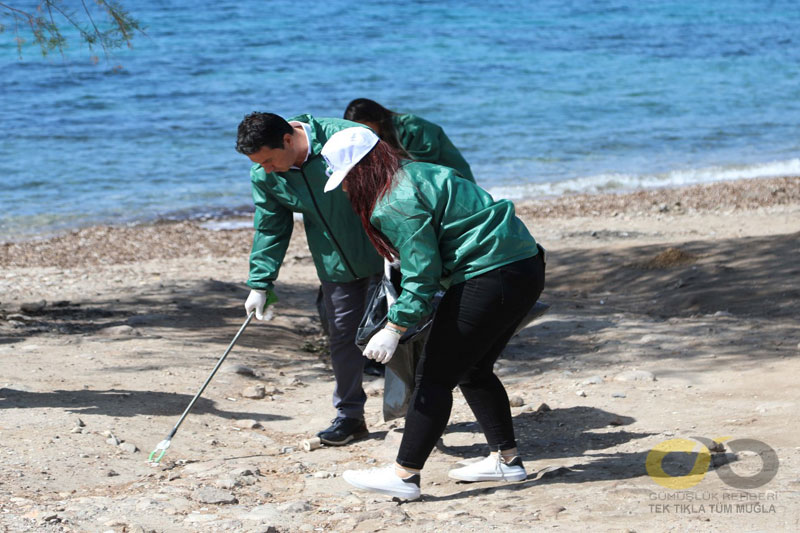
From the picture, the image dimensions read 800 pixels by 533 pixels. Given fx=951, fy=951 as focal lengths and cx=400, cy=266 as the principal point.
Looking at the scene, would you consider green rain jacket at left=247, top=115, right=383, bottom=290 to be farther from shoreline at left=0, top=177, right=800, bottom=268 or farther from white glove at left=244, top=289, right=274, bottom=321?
shoreline at left=0, top=177, right=800, bottom=268

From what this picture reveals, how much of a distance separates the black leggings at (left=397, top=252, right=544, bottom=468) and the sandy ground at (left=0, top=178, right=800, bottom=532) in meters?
0.34

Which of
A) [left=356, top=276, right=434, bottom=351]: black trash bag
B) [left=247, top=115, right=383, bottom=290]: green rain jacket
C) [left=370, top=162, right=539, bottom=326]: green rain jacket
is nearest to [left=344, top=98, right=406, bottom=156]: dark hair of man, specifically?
[left=247, top=115, right=383, bottom=290]: green rain jacket

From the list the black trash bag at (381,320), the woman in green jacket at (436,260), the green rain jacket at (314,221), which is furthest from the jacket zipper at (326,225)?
the woman in green jacket at (436,260)

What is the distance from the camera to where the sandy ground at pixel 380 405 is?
3.63m

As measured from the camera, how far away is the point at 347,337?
15.4ft

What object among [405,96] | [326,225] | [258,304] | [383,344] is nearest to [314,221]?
[326,225]

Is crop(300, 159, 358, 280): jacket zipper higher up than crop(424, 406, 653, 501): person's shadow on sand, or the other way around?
crop(300, 159, 358, 280): jacket zipper

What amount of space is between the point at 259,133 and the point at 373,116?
159cm

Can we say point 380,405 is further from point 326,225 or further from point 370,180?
point 370,180

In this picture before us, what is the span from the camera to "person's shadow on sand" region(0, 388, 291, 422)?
16.3ft

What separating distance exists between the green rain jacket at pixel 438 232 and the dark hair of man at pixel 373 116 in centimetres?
197

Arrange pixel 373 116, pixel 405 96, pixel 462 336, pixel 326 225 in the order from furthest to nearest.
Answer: pixel 405 96, pixel 373 116, pixel 326 225, pixel 462 336

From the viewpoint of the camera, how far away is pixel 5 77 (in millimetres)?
23750

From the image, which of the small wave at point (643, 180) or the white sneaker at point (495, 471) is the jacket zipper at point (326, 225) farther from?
the small wave at point (643, 180)
